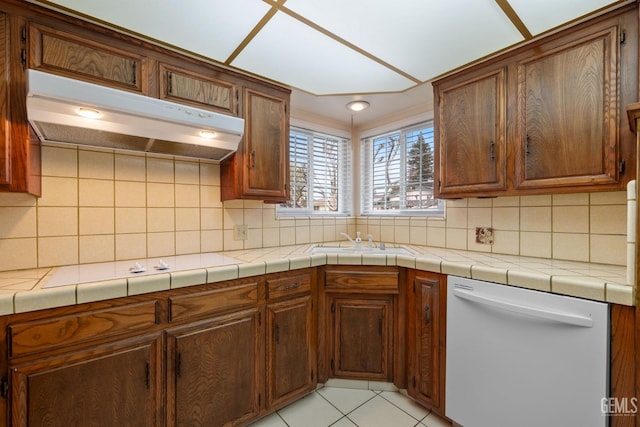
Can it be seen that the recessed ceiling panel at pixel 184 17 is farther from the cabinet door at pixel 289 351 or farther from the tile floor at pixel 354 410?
the tile floor at pixel 354 410

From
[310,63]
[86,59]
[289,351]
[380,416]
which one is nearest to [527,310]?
[380,416]

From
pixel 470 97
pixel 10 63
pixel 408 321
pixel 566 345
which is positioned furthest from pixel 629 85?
pixel 10 63

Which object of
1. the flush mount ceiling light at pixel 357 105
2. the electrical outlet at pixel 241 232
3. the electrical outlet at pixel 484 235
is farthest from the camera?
the flush mount ceiling light at pixel 357 105

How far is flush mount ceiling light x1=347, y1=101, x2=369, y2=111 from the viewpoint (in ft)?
7.21

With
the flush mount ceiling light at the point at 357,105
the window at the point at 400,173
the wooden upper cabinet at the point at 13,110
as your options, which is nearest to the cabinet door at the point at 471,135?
the window at the point at 400,173

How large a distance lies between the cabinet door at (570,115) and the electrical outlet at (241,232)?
1.79m

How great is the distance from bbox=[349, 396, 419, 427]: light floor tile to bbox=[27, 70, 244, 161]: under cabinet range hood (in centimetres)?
176

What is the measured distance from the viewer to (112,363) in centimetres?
114

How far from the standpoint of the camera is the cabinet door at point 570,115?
126 centimetres

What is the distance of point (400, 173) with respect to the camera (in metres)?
2.56

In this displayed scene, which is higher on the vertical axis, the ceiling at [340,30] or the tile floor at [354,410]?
the ceiling at [340,30]

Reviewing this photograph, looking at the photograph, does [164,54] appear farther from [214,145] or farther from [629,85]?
[629,85]

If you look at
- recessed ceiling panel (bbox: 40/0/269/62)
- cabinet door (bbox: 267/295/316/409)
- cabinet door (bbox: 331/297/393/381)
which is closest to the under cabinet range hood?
recessed ceiling panel (bbox: 40/0/269/62)

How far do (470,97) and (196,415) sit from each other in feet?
7.62
